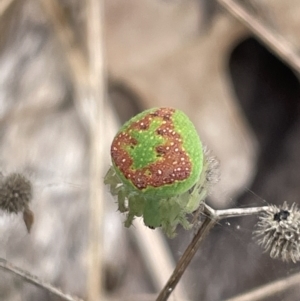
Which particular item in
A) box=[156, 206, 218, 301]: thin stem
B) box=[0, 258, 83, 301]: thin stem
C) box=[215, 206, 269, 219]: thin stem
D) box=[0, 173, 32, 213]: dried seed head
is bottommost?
box=[0, 258, 83, 301]: thin stem

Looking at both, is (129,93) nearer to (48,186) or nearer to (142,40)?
(142,40)

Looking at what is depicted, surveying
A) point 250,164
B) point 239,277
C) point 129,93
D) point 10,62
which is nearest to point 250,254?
point 239,277

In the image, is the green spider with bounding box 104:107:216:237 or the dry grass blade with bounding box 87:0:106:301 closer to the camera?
the green spider with bounding box 104:107:216:237

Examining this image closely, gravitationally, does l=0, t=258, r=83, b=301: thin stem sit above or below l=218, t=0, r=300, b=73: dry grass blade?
below

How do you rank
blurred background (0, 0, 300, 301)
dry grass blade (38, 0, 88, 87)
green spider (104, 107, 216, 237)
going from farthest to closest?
dry grass blade (38, 0, 88, 87) < blurred background (0, 0, 300, 301) < green spider (104, 107, 216, 237)

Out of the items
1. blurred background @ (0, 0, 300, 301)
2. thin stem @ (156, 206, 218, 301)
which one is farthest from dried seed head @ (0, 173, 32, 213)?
thin stem @ (156, 206, 218, 301)

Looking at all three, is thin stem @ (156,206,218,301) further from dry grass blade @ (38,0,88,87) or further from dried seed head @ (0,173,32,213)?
dry grass blade @ (38,0,88,87)

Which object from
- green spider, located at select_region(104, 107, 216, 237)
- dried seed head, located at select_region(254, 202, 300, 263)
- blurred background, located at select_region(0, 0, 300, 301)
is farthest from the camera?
blurred background, located at select_region(0, 0, 300, 301)
